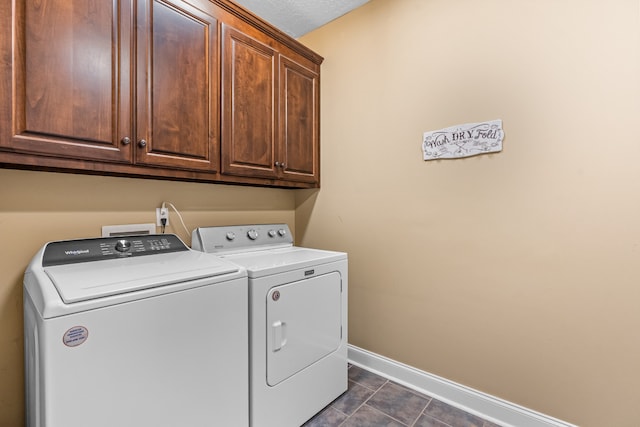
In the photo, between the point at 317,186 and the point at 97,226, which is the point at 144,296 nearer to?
the point at 97,226

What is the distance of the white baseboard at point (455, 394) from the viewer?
4.79ft

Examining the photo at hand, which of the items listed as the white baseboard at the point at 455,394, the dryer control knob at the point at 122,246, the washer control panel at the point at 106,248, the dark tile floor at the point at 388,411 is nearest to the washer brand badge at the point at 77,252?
the washer control panel at the point at 106,248

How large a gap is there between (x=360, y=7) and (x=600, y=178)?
1.77m

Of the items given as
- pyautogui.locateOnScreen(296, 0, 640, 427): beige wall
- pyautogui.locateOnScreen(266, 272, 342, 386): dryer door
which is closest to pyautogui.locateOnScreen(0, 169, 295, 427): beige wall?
pyautogui.locateOnScreen(266, 272, 342, 386): dryer door

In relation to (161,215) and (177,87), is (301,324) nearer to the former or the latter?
(161,215)

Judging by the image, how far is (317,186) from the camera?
234 cm

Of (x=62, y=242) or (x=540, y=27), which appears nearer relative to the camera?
(x=62, y=242)

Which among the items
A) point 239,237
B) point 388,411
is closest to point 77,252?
point 239,237

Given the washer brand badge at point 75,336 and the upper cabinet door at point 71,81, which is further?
the upper cabinet door at point 71,81

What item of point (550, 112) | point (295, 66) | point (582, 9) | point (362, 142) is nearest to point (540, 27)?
point (582, 9)

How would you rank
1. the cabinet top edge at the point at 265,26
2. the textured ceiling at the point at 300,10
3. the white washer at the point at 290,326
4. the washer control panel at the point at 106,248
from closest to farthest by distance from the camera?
the washer control panel at the point at 106,248, the white washer at the point at 290,326, the cabinet top edge at the point at 265,26, the textured ceiling at the point at 300,10

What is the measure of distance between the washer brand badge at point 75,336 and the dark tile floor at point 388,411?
1217mm

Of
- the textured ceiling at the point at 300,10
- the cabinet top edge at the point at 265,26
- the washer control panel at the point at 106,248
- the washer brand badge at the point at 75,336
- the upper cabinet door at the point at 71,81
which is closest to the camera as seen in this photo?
the washer brand badge at the point at 75,336

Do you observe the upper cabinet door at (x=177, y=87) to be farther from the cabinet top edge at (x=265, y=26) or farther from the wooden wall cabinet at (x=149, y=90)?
the cabinet top edge at (x=265, y=26)
